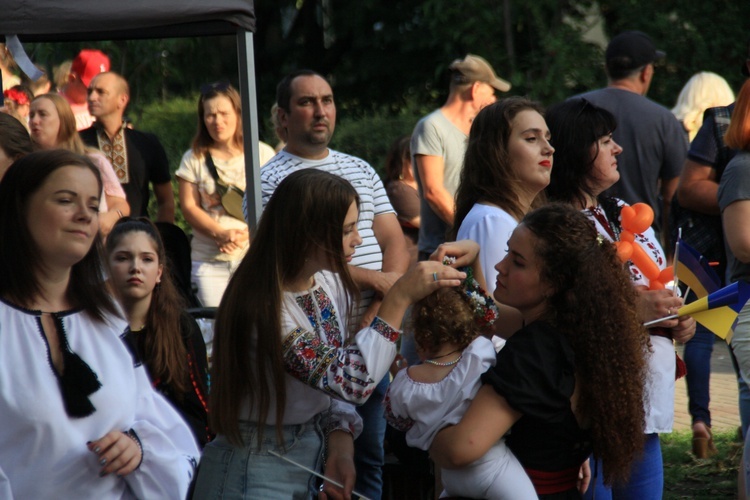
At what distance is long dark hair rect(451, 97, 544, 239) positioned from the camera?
145 inches

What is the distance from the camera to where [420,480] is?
453 centimetres

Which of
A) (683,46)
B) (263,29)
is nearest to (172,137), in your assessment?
(263,29)

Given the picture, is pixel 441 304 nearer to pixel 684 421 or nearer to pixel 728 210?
pixel 728 210

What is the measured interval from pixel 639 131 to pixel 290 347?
12.1ft

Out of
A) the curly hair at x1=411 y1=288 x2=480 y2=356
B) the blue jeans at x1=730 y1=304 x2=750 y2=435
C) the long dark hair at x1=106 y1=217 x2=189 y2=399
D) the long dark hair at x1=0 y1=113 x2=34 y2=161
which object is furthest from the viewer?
the blue jeans at x1=730 y1=304 x2=750 y2=435

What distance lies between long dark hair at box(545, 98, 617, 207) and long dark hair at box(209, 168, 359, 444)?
1131 mm

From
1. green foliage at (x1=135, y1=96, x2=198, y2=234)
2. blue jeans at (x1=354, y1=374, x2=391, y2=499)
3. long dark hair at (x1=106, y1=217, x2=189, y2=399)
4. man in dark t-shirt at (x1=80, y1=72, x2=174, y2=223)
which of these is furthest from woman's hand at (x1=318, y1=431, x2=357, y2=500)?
green foliage at (x1=135, y1=96, x2=198, y2=234)

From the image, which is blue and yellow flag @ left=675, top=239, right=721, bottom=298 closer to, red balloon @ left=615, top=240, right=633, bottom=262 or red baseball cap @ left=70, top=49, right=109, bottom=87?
red balloon @ left=615, top=240, right=633, bottom=262

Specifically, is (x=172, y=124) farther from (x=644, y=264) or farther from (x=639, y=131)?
(x=644, y=264)

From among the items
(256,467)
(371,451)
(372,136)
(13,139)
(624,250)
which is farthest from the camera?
(372,136)

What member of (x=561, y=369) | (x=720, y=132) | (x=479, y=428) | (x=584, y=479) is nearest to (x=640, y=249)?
(x=584, y=479)

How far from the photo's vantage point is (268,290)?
2982mm

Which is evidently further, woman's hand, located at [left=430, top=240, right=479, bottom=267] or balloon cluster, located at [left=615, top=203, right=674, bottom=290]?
balloon cluster, located at [left=615, top=203, right=674, bottom=290]

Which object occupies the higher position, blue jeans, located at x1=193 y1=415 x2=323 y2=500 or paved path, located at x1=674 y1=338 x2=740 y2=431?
blue jeans, located at x1=193 y1=415 x2=323 y2=500
